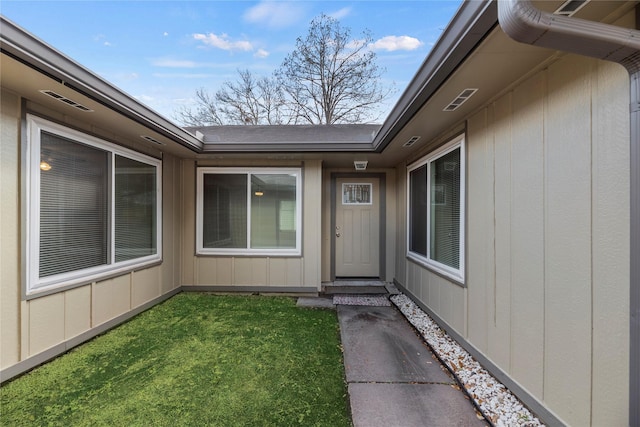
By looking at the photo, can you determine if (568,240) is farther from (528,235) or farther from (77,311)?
(77,311)

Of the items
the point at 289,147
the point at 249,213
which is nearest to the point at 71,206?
the point at 249,213

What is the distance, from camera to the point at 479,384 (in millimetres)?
2178

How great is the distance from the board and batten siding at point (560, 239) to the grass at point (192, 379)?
1.35m

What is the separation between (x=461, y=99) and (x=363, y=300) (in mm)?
3120

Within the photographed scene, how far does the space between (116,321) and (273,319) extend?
1.87 m

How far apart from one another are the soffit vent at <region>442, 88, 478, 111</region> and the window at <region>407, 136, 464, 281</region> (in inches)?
18.9

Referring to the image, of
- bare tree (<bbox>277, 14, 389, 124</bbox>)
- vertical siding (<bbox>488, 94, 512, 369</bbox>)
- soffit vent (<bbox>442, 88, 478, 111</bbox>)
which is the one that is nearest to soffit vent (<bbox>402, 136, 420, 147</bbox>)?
soffit vent (<bbox>442, 88, 478, 111</bbox>)

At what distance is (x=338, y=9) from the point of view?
770cm

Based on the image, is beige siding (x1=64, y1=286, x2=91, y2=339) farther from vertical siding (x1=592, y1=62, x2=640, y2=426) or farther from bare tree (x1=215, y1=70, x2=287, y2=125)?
bare tree (x1=215, y1=70, x2=287, y2=125)

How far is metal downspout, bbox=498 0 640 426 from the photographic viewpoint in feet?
3.77

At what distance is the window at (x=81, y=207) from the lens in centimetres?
244

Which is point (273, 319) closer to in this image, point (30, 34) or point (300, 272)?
point (300, 272)

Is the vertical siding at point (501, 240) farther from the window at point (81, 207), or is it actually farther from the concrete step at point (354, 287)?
the window at point (81, 207)

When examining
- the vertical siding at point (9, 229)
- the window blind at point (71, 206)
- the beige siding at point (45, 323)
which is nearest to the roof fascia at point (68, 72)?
the vertical siding at point (9, 229)
